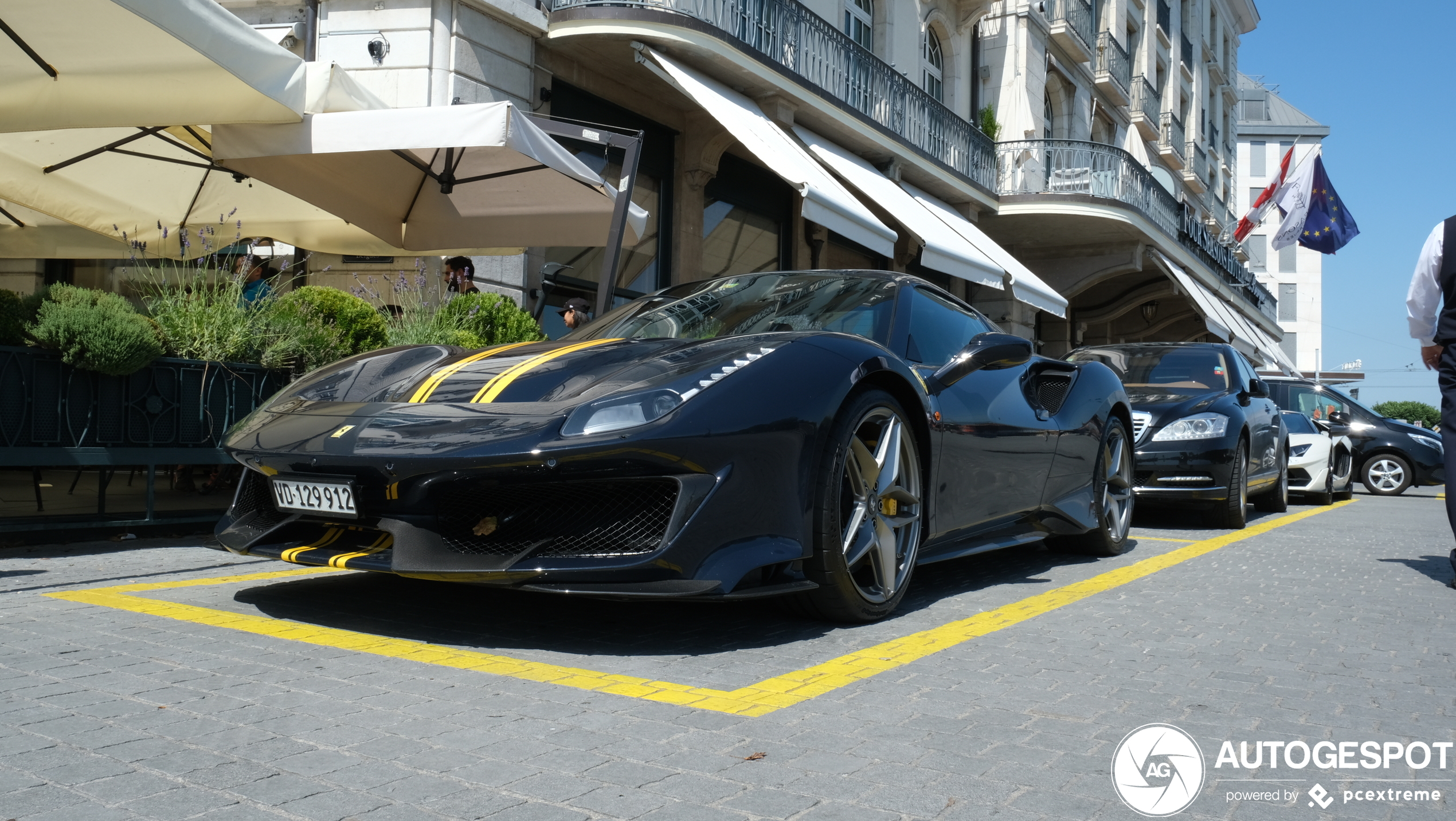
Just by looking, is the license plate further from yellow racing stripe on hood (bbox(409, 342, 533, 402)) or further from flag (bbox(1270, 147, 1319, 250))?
flag (bbox(1270, 147, 1319, 250))

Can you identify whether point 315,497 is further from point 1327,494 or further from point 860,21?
point 860,21

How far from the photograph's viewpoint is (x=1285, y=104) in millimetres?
81375

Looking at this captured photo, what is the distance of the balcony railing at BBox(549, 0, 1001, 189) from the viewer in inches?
477

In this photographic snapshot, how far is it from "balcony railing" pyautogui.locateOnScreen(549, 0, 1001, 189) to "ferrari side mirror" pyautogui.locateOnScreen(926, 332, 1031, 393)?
7.91 meters

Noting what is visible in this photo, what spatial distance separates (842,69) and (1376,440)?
8730 mm

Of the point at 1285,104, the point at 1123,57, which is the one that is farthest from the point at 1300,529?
the point at 1285,104

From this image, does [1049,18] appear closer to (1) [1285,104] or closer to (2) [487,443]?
(2) [487,443]

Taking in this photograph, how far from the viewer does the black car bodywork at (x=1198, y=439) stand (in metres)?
7.87

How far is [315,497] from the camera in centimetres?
329

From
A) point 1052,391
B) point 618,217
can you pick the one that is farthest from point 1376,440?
point 618,217

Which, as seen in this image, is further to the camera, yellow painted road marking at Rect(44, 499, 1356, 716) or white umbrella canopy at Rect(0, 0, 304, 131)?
white umbrella canopy at Rect(0, 0, 304, 131)

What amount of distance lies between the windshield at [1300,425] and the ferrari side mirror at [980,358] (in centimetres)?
907

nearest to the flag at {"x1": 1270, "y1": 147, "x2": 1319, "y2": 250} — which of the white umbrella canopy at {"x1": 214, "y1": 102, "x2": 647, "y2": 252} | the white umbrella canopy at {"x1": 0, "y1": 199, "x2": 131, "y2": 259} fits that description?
the white umbrella canopy at {"x1": 214, "y1": 102, "x2": 647, "y2": 252}

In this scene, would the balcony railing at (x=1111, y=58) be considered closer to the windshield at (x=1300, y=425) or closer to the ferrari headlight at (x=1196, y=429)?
the windshield at (x=1300, y=425)
